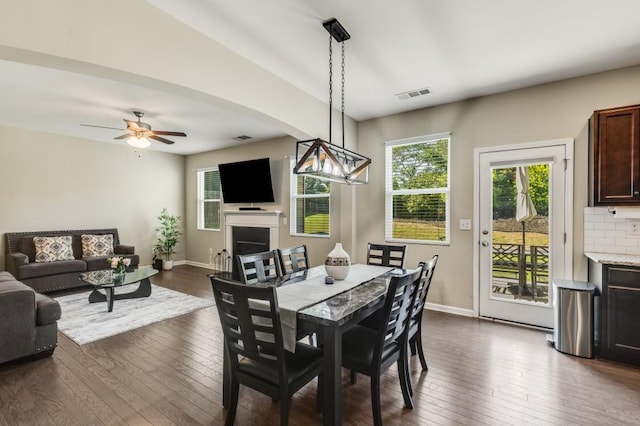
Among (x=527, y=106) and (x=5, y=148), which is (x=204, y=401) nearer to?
(x=527, y=106)

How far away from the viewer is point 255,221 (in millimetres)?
6285

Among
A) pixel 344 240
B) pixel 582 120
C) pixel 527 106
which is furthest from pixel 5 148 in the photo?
pixel 582 120

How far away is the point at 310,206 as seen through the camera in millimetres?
5582

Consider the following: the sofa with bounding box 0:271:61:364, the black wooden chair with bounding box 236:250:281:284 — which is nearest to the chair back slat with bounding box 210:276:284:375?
the black wooden chair with bounding box 236:250:281:284

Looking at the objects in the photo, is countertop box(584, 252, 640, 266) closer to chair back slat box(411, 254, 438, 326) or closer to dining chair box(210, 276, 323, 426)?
chair back slat box(411, 254, 438, 326)

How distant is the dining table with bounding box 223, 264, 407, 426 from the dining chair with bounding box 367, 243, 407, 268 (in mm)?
716

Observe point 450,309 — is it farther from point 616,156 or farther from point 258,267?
point 258,267

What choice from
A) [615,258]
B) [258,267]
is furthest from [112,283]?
[615,258]

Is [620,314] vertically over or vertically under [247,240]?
under

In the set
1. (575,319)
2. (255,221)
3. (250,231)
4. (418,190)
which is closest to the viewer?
(575,319)

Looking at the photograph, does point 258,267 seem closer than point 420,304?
No

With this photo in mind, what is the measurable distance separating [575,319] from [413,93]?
2945 mm

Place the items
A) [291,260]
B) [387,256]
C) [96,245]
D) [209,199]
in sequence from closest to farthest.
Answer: [291,260] → [387,256] → [96,245] → [209,199]

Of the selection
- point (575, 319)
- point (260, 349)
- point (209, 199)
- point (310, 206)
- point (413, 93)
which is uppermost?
point (413, 93)
